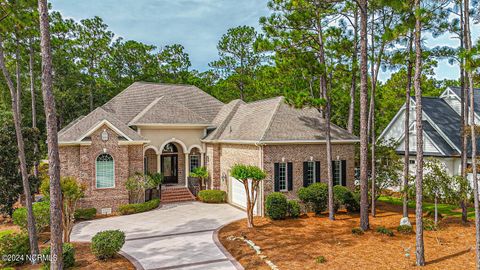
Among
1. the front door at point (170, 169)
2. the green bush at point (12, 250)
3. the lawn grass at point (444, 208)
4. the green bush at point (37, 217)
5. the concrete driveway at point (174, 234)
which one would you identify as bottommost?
the lawn grass at point (444, 208)

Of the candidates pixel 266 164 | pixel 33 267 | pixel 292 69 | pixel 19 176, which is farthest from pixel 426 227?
pixel 19 176

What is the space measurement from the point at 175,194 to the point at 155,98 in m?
8.75

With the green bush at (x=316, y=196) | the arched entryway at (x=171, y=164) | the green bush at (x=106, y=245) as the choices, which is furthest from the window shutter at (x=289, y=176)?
the green bush at (x=106, y=245)

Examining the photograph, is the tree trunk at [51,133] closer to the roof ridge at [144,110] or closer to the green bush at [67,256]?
the green bush at [67,256]

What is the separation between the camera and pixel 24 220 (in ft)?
48.2

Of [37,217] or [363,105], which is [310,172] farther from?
[37,217]

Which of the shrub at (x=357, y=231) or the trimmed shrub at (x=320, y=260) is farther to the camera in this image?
the shrub at (x=357, y=231)

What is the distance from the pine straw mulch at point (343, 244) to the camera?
11.4 m

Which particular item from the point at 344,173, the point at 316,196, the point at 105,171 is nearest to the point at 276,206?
the point at 316,196

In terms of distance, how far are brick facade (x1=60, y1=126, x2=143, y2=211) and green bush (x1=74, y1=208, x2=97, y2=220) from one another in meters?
0.52

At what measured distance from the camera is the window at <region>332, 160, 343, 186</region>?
67.2 feet

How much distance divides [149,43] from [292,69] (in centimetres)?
3021

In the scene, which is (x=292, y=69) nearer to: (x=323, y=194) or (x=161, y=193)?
(x=323, y=194)

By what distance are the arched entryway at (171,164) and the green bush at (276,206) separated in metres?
10.3
